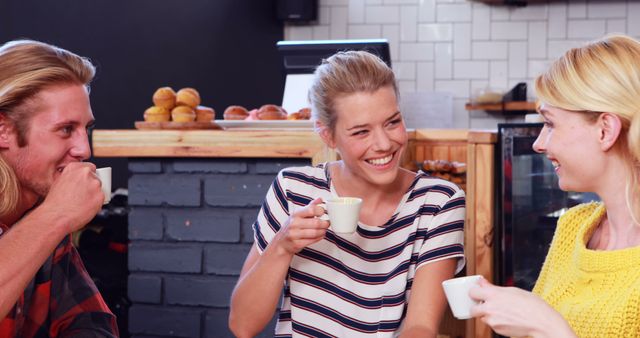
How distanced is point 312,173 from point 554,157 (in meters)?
0.73

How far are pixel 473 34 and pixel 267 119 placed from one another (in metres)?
3.58

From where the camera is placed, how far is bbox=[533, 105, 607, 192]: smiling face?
1.50m

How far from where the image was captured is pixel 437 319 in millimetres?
1826

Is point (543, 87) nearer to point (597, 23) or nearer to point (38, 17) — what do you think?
point (38, 17)

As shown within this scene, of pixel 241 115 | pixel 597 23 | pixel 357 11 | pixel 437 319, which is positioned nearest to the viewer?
pixel 437 319

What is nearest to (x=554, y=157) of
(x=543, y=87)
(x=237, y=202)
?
(x=543, y=87)

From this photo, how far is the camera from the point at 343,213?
63.6 inches

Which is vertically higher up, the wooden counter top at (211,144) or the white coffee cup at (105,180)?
the white coffee cup at (105,180)

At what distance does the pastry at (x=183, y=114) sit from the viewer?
9.07 feet

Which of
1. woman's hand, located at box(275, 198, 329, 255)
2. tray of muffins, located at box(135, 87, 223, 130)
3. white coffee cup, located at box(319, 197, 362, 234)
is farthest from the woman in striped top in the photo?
tray of muffins, located at box(135, 87, 223, 130)

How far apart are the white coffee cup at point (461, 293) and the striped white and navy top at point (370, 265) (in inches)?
22.8

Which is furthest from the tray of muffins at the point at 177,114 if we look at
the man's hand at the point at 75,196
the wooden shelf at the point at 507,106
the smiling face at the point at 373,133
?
the wooden shelf at the point at 507,106

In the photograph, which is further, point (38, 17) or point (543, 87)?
point (38, 17)

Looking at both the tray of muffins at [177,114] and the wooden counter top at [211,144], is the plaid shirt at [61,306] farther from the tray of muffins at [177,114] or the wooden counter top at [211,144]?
the tray of muffins at [177,114]
